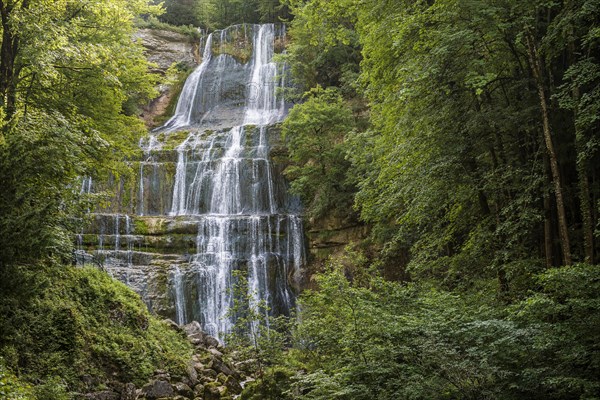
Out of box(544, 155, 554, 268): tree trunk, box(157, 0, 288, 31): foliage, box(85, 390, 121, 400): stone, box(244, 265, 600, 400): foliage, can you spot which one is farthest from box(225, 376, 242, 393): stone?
box(157, 0, 288, 31): foliage

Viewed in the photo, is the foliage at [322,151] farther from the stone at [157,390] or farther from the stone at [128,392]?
the stone at [128,392]

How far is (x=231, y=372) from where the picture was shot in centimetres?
1092

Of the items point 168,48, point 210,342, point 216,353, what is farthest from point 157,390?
point 168,48

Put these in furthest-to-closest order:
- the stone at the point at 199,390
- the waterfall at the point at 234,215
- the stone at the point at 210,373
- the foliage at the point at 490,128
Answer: the waterfall at the point at 234,215
the stone at the point at 210,373
the stone at the point at 199,390
the foliage at the point at 490,128

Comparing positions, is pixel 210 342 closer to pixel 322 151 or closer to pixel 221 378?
pixel 221 378

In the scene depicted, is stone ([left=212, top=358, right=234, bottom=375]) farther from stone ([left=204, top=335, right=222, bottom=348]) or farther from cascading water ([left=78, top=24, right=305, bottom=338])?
cascading water ([left=78, top=24, right=305, bottom=338])

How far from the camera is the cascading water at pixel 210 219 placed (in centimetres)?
1769

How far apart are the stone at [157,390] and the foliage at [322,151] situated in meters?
10.9

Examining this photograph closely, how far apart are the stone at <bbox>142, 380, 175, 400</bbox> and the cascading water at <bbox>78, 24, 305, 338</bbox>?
7.31m

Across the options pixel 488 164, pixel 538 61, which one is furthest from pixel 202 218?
pixel 538 61

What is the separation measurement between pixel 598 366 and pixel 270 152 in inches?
770

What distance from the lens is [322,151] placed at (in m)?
18.9

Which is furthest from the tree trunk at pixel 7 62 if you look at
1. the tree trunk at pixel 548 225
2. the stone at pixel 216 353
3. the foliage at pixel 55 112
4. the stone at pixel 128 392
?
the tree trunk at pixel 548 225

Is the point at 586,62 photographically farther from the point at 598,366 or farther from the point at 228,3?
the point at 228,3
